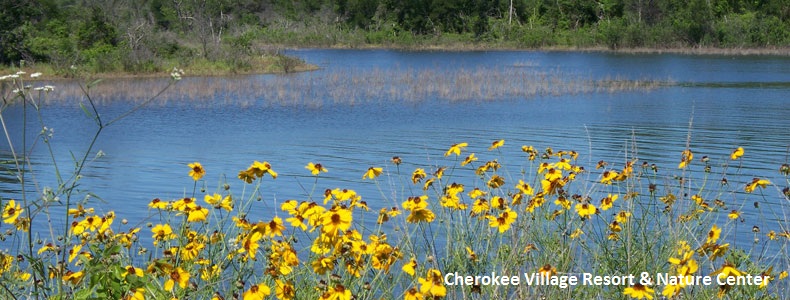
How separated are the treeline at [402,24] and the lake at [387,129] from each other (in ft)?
28.5

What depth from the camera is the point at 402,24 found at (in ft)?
198

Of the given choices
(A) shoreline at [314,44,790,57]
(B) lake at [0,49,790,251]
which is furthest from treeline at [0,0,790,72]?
(B) lake at [0,49,790,251]

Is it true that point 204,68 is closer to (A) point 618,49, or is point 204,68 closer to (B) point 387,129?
(B) point 387,129

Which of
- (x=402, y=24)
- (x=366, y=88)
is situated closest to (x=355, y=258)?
(x=366, y=88)

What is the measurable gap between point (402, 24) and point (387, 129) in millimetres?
45083

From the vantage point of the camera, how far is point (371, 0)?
62188 mm

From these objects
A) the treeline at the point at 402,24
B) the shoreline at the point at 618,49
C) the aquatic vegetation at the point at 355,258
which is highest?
the aquatic vegetation at the point at 355,258

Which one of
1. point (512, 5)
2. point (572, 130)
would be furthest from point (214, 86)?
point (512, 5)

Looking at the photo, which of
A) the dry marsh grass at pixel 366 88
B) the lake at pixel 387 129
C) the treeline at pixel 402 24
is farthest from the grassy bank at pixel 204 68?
the lake at pixel 387 129

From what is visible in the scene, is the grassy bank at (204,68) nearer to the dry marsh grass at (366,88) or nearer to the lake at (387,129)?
the dry marsh grass at (366,88)

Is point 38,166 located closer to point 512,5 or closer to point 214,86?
point 214,86

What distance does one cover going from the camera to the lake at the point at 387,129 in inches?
413

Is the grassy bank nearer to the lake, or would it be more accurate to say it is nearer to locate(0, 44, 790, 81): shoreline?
locate(0, 44, 790, 81): shoreline

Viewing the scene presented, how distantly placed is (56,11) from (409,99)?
2198 cm
